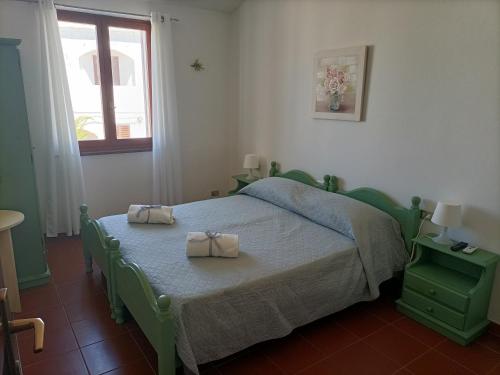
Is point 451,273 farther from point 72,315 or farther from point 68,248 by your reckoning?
point 68,248

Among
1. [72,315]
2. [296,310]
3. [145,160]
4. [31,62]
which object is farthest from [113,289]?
[31,62]

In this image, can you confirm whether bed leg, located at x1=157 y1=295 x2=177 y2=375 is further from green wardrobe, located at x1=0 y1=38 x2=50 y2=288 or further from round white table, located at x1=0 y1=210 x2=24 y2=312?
green wardrobe, located at x1=0 y1=38 x2=50 y2=288

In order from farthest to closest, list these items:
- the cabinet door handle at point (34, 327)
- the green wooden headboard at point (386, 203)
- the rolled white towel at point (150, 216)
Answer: the rolled white towel at point (150, 216) → the green wooden headboard at point (386, 203) → the cabinet door handle at point (34, 327)

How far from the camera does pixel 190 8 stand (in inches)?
158

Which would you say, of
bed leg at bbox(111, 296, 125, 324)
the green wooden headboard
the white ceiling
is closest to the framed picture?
the green wooden headboard

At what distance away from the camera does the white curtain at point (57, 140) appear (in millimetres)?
3293

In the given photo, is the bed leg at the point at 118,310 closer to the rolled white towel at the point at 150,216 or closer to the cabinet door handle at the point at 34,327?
the rolled white towel at the point at 150,216

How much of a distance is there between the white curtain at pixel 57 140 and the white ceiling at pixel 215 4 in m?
1.28

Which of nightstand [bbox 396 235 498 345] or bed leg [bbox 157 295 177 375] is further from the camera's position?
nightstand [bbox 396 235 498 345]

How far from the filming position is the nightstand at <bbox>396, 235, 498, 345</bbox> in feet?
7.11

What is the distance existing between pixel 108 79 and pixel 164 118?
679mm

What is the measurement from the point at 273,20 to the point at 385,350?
3096mm

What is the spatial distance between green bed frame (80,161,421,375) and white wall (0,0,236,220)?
3.75 ft

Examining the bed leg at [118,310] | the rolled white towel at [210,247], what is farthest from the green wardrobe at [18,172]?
the rolled white towel at [210,247]
